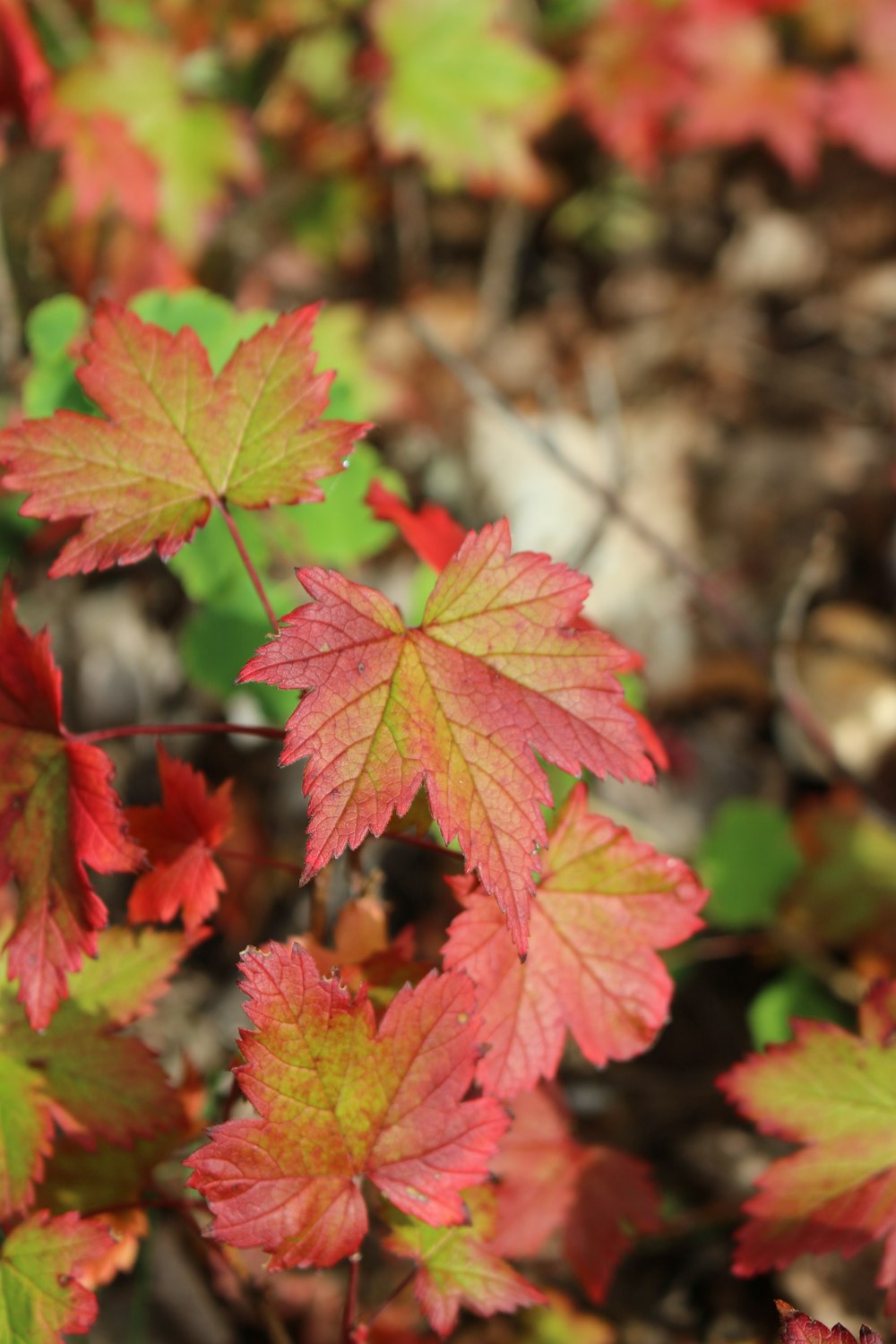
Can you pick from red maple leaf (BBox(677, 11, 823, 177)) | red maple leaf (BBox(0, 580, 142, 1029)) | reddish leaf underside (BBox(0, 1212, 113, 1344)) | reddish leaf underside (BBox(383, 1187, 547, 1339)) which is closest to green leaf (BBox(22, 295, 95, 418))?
red maple leaf (BBox(0, 580, 142, 1029))

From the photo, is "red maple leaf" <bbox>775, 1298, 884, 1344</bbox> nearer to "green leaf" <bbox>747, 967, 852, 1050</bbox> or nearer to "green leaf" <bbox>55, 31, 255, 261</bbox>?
"green leaf" <bbox>747, 967, 852, 1050</bbox>

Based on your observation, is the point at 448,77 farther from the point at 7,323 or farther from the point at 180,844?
the point at 180,844

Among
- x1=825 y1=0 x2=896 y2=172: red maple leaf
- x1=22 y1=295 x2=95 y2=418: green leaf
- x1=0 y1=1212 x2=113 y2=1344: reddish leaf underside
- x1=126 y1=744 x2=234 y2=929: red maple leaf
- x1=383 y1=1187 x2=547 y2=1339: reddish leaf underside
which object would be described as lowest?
x1=383 y1=1187 x2=547 y2=1339: reddish leaf underside

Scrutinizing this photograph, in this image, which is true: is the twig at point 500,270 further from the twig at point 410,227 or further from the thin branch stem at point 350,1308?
the thin branch stem at point 350,1308

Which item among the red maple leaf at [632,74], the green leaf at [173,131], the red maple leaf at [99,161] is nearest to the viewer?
the red maple leaf at [99,161]

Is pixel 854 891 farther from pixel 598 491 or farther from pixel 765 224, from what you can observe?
pixel 765 224

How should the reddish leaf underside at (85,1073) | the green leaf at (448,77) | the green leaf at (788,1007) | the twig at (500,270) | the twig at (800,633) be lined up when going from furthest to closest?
the twig at (500,270) → the green leaf at (448,77) → the twig at (800,633) → the green leaf at (788,1007) → the reddish leaf underside at (85,1073)

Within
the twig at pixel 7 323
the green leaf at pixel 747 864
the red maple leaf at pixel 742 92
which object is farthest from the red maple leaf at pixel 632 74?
the green leaf at pixel 747 864
